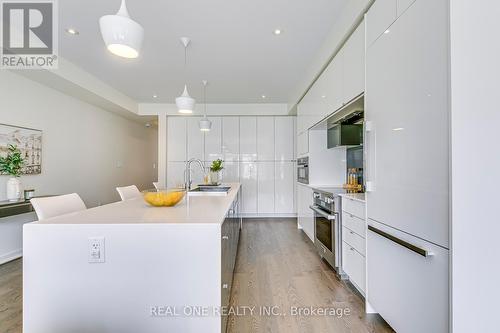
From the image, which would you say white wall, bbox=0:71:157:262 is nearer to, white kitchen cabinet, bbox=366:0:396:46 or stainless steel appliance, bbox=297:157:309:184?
stainless steel appliance, bbox=297:157:309:184

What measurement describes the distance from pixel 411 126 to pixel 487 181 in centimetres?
50

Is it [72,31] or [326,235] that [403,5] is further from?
[72,31]

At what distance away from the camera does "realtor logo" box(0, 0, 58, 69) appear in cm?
241

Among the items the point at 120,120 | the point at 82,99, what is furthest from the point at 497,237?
the point at 120,120

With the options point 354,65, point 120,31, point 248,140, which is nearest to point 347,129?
point 354,65

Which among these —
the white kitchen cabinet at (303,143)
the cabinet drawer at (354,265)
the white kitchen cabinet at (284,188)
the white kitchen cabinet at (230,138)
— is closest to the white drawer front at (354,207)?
the cabinet drawer at (354,265)

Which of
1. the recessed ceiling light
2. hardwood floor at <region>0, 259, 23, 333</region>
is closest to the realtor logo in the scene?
the recessed ceiling light

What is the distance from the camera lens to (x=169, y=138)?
5777mm

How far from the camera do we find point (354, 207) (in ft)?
7.47

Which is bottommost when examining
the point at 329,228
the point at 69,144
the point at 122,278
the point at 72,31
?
the point at 329,228

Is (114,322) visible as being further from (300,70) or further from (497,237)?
(300,70)

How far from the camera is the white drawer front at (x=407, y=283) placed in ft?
4.08

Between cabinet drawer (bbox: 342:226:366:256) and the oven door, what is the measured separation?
159mm

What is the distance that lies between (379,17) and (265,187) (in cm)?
438
